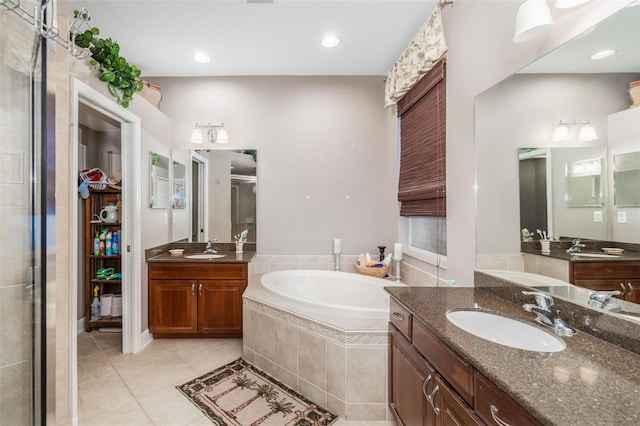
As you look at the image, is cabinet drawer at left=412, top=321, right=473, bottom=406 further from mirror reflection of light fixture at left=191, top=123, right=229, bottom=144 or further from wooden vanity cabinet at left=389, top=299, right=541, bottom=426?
mirror reflection of light fixture at left=191, top=123, right=229, bottom=144

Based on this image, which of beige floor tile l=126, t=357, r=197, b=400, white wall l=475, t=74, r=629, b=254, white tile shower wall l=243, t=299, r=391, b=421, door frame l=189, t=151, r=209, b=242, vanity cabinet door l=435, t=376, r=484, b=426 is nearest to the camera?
vanity cabinet door l=435, t=376, r=484, b=426

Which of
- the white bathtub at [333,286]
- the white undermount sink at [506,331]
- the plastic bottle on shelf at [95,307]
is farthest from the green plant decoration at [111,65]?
the white undermount sink at [506,331]

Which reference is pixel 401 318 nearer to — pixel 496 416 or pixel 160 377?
pixel 496 416

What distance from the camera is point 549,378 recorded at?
73 cm

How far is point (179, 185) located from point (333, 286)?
2.07m

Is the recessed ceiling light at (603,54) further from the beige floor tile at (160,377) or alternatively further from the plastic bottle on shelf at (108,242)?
the plastic bottle on shelf at (108,242)

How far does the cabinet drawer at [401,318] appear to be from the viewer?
133cm

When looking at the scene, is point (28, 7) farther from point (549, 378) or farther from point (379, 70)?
point (379, 70)

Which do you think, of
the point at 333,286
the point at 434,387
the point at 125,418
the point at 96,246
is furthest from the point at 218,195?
the point at 434,387

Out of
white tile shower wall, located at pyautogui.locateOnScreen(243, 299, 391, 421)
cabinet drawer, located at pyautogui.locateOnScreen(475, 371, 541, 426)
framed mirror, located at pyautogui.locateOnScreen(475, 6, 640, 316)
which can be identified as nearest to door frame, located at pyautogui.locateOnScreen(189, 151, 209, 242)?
white tile shower wall, located at pyautogui.locateOnScreen(243, 299, 391, 421)

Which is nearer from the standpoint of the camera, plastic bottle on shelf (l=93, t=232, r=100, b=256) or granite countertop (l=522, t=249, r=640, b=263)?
granite countertop (l=522, t=249, r=640, b=263)

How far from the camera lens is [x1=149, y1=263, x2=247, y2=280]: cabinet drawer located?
2602mm

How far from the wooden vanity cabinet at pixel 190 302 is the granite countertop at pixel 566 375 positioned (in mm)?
2087

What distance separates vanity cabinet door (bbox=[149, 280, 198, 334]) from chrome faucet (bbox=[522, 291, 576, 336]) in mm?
2610
